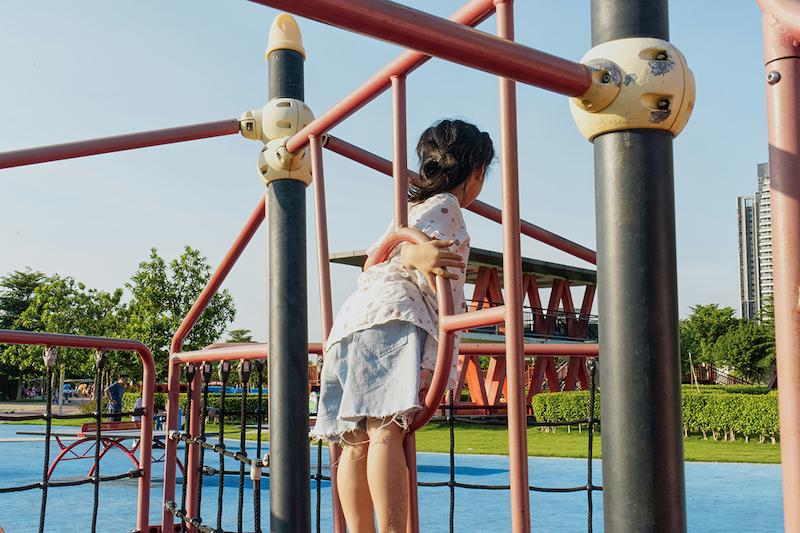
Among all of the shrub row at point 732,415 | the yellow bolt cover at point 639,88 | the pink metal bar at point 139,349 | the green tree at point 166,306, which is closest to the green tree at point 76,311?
the green tree at point 166,306

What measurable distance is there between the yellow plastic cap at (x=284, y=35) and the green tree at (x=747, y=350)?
27.3m

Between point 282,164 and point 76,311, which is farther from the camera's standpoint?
point 76,311

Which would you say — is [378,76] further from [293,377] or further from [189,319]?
Result: [189,319]

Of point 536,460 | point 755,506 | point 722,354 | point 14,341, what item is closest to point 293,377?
point 14,341

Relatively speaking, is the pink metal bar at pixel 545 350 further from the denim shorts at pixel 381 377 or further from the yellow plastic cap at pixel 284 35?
the yellow plastic cap at pixel 284 35

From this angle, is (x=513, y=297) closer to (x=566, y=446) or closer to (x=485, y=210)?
(x=485, y=210)

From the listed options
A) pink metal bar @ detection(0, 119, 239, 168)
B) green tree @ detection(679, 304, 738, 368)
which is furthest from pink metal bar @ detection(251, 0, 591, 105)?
green tree @ detection(679, 304, 738, 368)

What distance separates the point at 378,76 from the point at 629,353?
0.91 m

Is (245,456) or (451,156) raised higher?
(451,156)

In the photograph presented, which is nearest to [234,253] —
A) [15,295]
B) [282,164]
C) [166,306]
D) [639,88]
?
[282,164]

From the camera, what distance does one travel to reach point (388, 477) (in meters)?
1.30

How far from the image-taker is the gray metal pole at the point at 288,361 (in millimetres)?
1755

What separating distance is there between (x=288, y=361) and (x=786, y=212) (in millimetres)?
1346

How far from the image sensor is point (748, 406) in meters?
11.1
